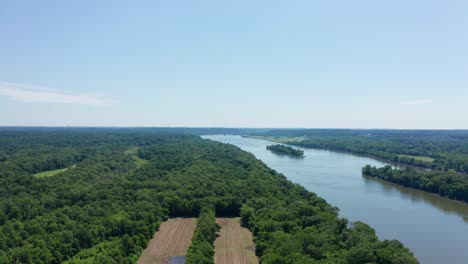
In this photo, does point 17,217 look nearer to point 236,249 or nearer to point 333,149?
point 236,249

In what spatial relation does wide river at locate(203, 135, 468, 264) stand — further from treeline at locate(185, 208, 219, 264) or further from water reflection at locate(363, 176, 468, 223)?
treeline at locate(185, 208, 219, 264)

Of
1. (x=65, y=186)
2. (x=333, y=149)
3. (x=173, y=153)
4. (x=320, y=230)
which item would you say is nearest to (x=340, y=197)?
(x=320, y=230)

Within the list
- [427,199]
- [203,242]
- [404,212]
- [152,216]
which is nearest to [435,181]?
[427,199]

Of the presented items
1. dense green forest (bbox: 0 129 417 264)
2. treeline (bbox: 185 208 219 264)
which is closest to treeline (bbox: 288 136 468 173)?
dense green forest (bbox: 0 129 417 264)

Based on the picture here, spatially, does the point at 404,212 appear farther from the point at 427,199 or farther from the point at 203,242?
the point at 203,242

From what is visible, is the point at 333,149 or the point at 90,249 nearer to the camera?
the point at 90,249

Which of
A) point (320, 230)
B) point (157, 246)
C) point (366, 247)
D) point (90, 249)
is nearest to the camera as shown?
point (366, 247)
